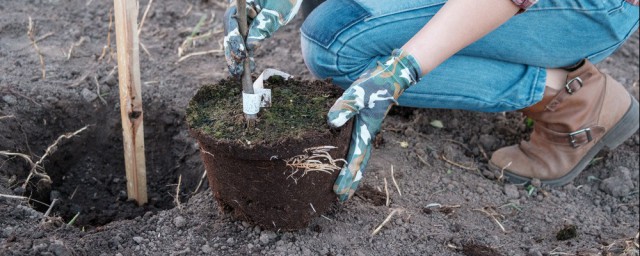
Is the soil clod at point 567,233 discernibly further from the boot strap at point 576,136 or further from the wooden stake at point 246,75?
the wooden stake at point 246,75

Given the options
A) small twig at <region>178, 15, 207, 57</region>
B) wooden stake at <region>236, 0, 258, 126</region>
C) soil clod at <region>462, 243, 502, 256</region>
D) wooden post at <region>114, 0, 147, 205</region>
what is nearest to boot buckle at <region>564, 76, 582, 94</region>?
soil clod at <region>462, 243, 502, 256</region>

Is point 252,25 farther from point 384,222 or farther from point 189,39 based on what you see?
point 189,39

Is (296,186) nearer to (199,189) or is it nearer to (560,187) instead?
(199,189)

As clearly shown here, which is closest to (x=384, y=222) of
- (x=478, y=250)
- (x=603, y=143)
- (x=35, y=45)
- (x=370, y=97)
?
(x=478, y=250)

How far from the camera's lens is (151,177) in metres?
2.33

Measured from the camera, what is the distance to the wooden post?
1781mm

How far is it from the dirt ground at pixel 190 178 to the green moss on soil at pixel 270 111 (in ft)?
1.00

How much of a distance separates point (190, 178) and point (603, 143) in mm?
1400

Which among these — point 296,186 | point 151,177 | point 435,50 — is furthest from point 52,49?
point 435,50

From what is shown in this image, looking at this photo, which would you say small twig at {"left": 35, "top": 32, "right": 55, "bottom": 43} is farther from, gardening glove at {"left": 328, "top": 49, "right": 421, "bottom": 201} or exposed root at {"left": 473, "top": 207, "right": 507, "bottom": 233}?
exposed root at {"left": 473, "top": 207, "right": 507, "bottom": 233}

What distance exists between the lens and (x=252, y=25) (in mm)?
1766

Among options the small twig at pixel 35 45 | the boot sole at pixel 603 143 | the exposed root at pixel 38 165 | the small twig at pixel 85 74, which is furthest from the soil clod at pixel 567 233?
the small twig at pixel 35 45

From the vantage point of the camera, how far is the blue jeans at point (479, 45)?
2006 mm

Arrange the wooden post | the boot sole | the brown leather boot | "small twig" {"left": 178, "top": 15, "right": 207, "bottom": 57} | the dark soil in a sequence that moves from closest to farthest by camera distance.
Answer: the dark soil < the wooden post < the brown leather boot < the boot sole < "small twig" {"left": 178, "top": 15, "right": 207, "bottom": 57}
